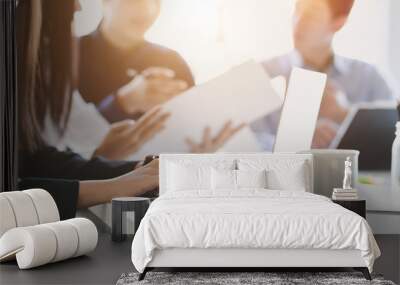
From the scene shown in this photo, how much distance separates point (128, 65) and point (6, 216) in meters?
2.59

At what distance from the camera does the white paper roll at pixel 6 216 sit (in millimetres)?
5582

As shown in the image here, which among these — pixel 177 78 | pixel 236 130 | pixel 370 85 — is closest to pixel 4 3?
pixel 177 78

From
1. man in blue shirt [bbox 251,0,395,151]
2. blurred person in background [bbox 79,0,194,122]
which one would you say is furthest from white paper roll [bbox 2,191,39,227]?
man in blue shirt [bbox 251,0,395,151]

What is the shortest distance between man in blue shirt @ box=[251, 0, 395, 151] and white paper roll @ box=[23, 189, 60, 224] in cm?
263

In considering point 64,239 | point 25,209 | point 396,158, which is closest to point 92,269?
point 64,239

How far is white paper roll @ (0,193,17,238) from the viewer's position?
5.58 m

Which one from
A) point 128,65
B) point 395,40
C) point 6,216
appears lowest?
point 6,216

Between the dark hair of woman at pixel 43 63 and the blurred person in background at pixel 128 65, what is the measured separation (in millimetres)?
238

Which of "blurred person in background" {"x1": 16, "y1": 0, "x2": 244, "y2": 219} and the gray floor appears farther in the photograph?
"blurred person in background" {"x1": 16, "y1": 0, "x2": 244, "y2": 219}

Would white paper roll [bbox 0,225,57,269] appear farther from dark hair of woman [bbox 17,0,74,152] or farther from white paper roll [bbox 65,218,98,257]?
dark hair of woman [bbox 17,0,74,152]

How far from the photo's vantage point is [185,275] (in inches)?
Result: 205

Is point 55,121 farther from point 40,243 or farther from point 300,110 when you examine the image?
point 300,110

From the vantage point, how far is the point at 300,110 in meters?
7.51

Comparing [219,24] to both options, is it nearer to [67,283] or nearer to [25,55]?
[25,55]
